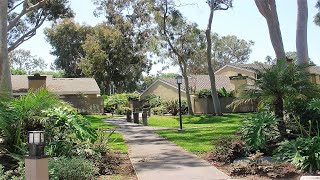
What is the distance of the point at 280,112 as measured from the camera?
11172 mm

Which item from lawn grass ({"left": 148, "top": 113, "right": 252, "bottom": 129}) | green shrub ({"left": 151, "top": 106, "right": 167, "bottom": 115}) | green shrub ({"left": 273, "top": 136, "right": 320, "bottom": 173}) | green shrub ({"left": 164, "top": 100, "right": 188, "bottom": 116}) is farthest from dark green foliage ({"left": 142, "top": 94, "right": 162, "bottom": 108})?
green shrub ({"left": 273, "top": 136, "right": 320, "bottom": 173})

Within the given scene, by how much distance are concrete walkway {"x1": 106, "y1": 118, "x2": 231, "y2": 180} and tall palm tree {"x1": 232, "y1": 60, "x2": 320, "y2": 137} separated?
2161 mm

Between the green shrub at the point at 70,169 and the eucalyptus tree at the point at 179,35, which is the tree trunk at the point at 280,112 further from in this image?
the eucalyptus tree at the point at 179,35

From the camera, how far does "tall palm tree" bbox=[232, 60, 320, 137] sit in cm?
1081

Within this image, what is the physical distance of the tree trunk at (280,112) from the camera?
35.6ft

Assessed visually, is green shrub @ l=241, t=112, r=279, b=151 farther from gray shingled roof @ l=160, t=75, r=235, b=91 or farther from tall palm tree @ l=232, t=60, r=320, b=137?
gray shingled roof @ l=160, t=75, r=235, b=91

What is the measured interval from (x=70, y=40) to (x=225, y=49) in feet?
119

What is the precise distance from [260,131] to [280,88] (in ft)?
4.05

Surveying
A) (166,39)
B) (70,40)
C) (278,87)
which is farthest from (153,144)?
(70,40)

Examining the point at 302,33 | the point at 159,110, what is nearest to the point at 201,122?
the point at 302,33

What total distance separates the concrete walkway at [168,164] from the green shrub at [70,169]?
125cm

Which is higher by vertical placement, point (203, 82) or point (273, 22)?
point (203, 82)

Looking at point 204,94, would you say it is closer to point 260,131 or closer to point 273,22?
point 273,22

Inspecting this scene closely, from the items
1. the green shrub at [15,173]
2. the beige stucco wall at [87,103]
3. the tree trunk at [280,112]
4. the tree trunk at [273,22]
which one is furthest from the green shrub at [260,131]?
the beige stucco wall at [87,103]
